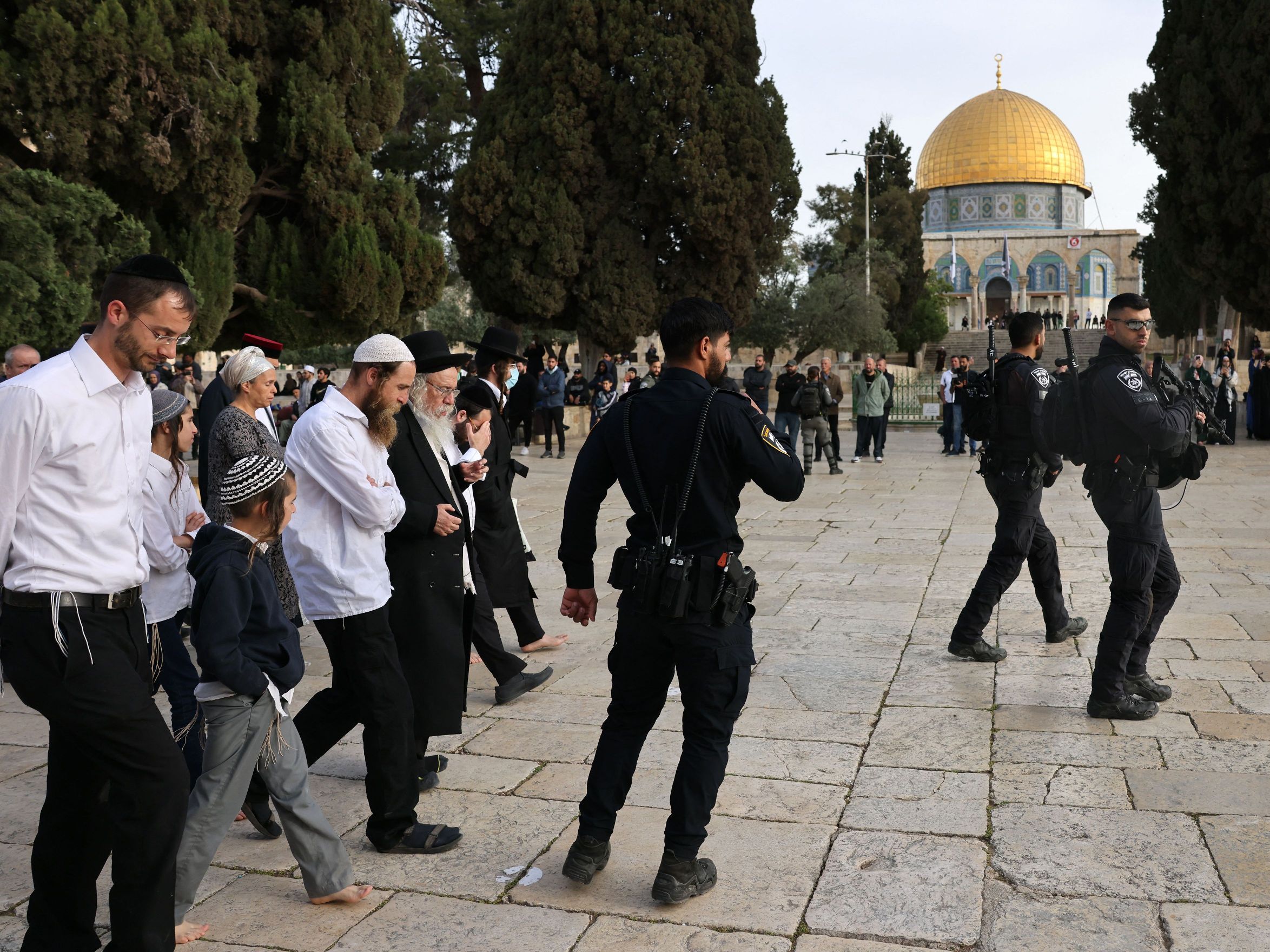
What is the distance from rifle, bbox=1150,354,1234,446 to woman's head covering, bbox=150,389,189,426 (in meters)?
3.86

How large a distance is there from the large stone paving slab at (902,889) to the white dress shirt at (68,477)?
2.07 metres

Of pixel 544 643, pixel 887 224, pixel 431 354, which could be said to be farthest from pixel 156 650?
pixel 887 224

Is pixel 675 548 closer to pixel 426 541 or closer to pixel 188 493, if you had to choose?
pixel 426 541

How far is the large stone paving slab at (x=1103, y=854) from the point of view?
336cm

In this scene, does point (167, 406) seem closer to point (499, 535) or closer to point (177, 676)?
point (177, 676)

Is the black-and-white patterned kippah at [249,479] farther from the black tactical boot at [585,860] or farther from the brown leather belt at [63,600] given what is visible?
the black tactical boot at [585,860]

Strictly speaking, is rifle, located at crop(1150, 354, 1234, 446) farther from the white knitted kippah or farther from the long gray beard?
the white knitted kippah

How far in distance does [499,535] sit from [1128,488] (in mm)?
2821

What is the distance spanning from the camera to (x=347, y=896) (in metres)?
3.27

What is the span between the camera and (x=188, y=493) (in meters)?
4.27

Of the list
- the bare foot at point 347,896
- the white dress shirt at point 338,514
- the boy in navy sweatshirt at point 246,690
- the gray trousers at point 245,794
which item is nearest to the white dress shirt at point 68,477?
the boy in navy sweatshirt at point 246,690

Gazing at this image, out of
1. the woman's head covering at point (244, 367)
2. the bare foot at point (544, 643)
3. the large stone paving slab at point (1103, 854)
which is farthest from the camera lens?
the bare foot at point (544, 643)

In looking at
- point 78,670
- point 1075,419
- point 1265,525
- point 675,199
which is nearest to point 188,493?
point 78,670

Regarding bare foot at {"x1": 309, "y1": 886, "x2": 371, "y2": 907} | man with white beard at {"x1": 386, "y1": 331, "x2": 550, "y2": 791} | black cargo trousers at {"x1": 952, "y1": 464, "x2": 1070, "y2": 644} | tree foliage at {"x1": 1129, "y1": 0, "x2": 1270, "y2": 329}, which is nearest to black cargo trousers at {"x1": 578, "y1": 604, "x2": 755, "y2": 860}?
bare foot at {"x1": 309, "y1": 886, "x2": 371, "y2": 907}
